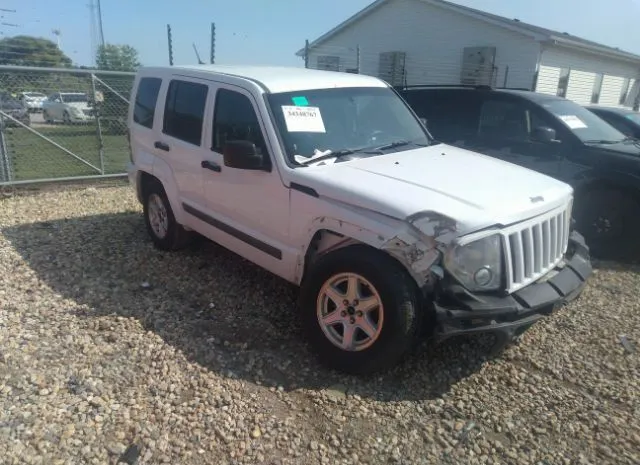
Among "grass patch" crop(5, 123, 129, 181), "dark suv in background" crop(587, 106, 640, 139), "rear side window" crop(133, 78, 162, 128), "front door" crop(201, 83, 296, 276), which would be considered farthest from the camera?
"dark suv in background" crop(587, 106, 640, 139)

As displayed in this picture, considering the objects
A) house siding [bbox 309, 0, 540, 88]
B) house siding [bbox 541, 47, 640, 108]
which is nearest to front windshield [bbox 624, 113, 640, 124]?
house siding [bbox 309, 0, 540, 88]

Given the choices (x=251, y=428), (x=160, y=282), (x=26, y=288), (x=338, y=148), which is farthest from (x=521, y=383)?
(x=26, y=288)

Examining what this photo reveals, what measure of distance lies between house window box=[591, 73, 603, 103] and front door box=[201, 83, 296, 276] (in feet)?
66.8

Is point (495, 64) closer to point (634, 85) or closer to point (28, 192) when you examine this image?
point (634, 85)

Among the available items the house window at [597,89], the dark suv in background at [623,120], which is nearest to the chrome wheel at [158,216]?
the dark suv in background at [623,120]

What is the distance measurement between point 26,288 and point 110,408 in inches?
84.4

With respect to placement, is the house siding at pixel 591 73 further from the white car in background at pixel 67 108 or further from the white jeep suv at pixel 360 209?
the white jeep suv at pixel 360 209

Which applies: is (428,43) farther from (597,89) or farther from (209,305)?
(209,305)

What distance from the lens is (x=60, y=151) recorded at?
9016 mm

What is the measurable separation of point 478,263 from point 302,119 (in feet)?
5.72

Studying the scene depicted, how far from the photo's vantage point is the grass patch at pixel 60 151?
807 cm

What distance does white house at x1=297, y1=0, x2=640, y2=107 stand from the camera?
15.8 metres

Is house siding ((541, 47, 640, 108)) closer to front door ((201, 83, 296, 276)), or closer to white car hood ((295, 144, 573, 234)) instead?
white car hood ((295, 144, 573, 234))

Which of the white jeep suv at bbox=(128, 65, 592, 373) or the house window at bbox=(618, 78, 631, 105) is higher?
the house window at bbox=(618, 78, 631, 105)
